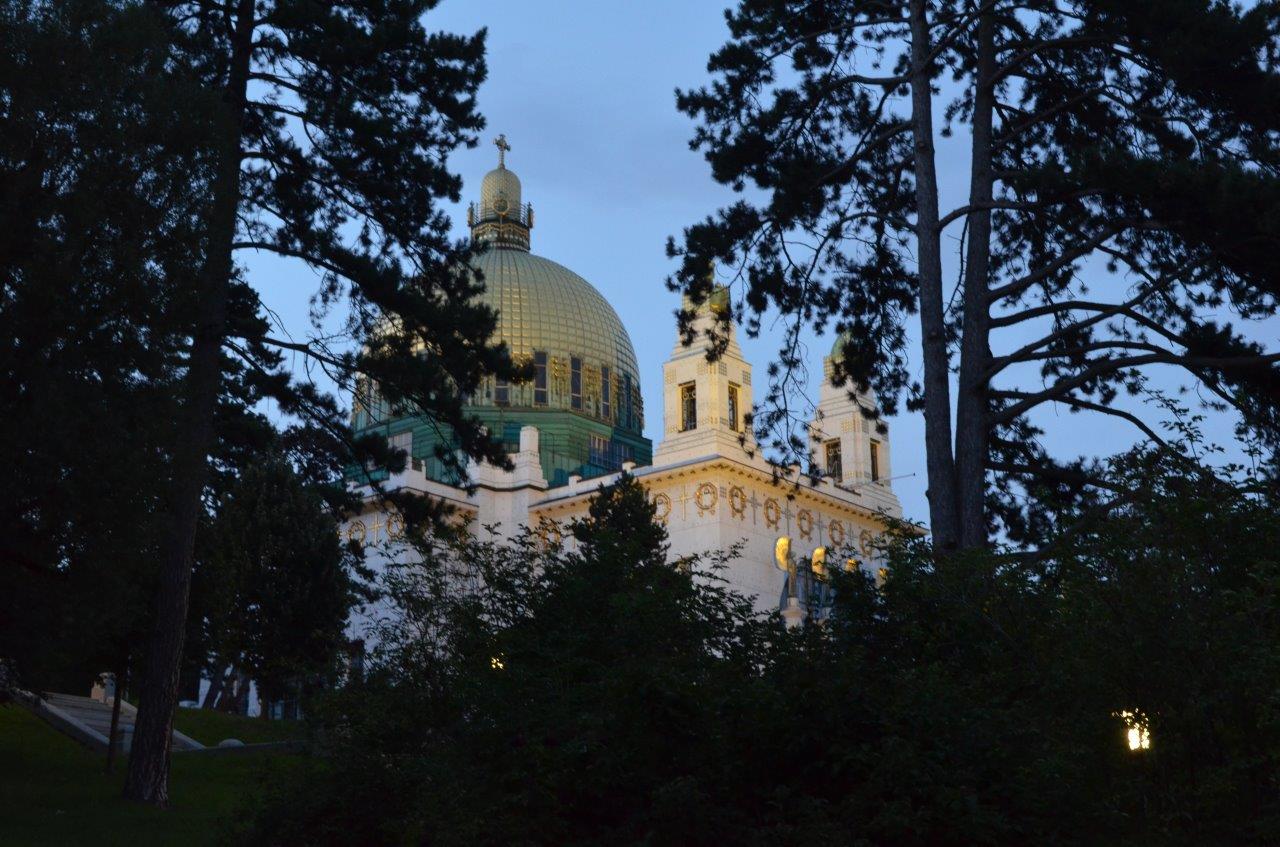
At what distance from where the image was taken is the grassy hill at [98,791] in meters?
15.9

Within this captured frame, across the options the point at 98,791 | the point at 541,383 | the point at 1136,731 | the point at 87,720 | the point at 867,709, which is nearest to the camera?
the point at 1136,731

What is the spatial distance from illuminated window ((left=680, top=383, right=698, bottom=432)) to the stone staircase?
30662 mm

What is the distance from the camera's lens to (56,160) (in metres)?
15.9

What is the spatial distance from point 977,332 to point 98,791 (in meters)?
12.3

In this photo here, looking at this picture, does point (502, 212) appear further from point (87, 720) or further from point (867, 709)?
point (867, 709)

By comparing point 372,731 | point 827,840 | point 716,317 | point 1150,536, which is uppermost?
point 716,317

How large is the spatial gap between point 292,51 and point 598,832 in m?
12.5

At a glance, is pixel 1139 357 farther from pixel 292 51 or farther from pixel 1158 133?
pixel 292 51

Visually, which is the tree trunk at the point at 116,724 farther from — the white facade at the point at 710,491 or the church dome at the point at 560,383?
the church dome at the point at 560,383

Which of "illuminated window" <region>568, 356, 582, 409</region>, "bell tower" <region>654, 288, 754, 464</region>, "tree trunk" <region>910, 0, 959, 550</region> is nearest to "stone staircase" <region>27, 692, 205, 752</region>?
"tree trunk" <region>910, 0, 959, 550</region>

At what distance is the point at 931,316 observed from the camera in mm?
16578

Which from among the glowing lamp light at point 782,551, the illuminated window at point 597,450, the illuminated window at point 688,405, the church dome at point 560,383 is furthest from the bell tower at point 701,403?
the illuminated window at point 597,450

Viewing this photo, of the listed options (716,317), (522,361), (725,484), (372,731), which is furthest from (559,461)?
(372,731)

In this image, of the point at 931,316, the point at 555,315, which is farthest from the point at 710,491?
the point at 931,316
